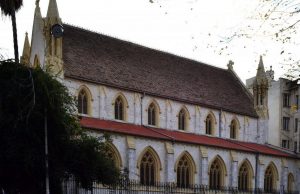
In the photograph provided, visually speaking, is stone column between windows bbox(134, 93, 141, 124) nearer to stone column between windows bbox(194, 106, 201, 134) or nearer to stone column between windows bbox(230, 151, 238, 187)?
stone column between windows bbox(194, 106, 201, 134)

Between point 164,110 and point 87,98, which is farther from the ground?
point 87,98

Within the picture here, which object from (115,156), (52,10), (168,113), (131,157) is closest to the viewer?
(115,156)

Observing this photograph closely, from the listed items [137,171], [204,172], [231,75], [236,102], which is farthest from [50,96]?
[231,75]

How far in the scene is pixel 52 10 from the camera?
41938 mm

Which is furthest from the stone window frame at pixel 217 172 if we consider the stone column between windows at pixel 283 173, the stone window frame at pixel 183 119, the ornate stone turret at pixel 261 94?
the ornate stone turret at pixel 261 94

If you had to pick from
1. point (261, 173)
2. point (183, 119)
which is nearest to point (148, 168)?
point (183, 119)

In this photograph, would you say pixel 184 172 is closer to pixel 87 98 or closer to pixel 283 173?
pixel 87 98

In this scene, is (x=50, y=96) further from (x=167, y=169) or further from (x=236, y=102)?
(x=236, y=102)

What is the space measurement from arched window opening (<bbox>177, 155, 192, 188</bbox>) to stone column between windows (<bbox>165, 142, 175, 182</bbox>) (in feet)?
4.57

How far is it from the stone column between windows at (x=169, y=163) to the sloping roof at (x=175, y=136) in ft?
1.98

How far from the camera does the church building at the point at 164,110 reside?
1646 inches

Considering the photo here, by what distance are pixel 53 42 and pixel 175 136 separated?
12351 mm

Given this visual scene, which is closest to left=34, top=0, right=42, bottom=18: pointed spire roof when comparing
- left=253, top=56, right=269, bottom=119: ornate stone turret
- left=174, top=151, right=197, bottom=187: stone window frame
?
left=174, top=151, right=197, bottom=187: stone window frame

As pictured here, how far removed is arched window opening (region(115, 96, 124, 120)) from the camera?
44.7 meters
